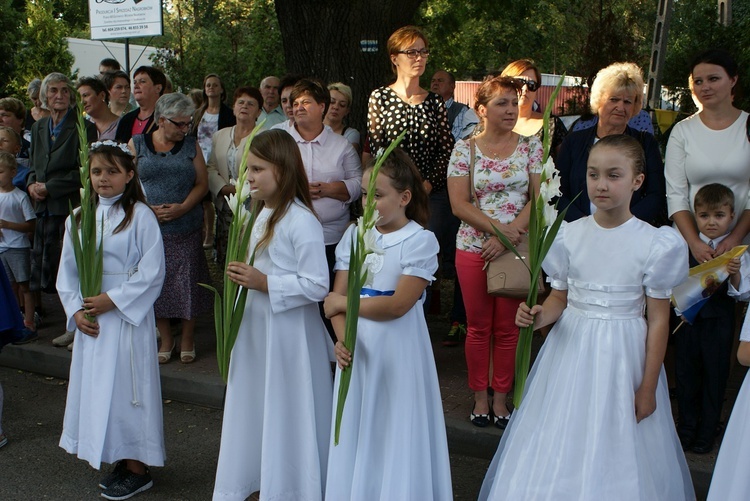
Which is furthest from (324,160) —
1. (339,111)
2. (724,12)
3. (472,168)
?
(724,12)

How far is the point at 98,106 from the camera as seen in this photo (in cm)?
753

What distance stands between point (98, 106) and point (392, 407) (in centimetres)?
492

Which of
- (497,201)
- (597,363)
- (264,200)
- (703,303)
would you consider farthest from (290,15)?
(597,363)

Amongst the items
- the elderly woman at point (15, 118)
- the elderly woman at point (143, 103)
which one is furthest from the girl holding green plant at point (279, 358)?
the elderly woman at point (15, 118)

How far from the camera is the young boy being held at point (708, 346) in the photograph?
189 inches

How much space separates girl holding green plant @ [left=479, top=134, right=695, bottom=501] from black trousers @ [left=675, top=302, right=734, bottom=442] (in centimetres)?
115

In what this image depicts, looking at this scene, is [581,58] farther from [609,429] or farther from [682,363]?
[609,429]

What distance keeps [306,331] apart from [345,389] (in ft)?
2.36

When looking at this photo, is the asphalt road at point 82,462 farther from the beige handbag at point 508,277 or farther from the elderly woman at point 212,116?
the elderly woman at point 212,116

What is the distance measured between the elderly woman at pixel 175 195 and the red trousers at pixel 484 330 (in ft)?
7.93

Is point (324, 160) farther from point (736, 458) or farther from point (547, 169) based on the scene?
point (736, 458)

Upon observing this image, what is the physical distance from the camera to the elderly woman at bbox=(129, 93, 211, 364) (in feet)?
21.3

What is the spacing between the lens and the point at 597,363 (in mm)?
3635

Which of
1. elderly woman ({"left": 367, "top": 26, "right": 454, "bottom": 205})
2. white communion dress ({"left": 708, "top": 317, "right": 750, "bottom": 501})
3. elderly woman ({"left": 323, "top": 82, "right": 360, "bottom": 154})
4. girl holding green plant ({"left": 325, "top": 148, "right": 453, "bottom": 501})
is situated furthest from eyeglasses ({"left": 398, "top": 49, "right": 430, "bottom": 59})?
white communion dress ({"left": 708, "top": 317, "right": 750, "bottom": 501})
